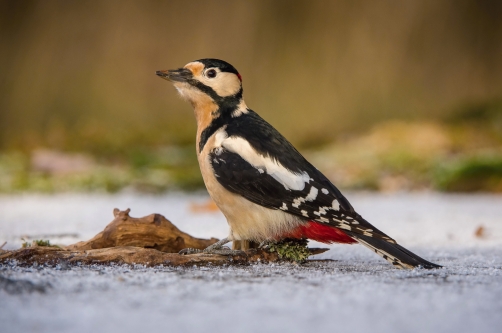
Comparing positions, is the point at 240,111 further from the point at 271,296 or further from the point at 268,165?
the point at 271,296

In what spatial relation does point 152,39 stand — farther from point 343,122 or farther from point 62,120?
point 343,122

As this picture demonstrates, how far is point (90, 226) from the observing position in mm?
3035

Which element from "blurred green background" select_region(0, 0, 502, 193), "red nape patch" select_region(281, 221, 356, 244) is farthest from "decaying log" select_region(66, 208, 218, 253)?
"blurred green background" select_region(0, 0, 502, 193)

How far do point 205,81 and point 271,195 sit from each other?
55 centimetres

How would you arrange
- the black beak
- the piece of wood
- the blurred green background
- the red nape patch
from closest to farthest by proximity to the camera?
the piece of wood < the red nape patch < the black beak < the blurred green background

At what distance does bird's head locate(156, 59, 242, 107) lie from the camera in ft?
7.27

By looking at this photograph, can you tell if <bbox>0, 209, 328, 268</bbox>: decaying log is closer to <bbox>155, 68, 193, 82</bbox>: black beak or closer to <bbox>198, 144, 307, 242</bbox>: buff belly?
<bbox>198, 144, 307, 242</bbox>: buff belly

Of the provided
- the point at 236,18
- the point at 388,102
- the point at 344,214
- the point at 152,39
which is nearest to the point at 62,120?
the point at 152,39

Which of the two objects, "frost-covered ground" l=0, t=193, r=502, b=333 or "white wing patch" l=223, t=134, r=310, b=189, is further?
"white wing patch" l=223, t=134, r=310, b=189

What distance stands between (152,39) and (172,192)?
7.35 feet

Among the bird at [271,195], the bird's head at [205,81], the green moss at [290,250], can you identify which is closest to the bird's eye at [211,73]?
the bird's head at [205,81]

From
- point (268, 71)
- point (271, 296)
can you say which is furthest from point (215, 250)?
point (268, 71)

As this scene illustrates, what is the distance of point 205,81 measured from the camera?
2223mm

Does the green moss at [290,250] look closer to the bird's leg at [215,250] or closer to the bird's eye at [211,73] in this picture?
the bird's leg at [215,250]
